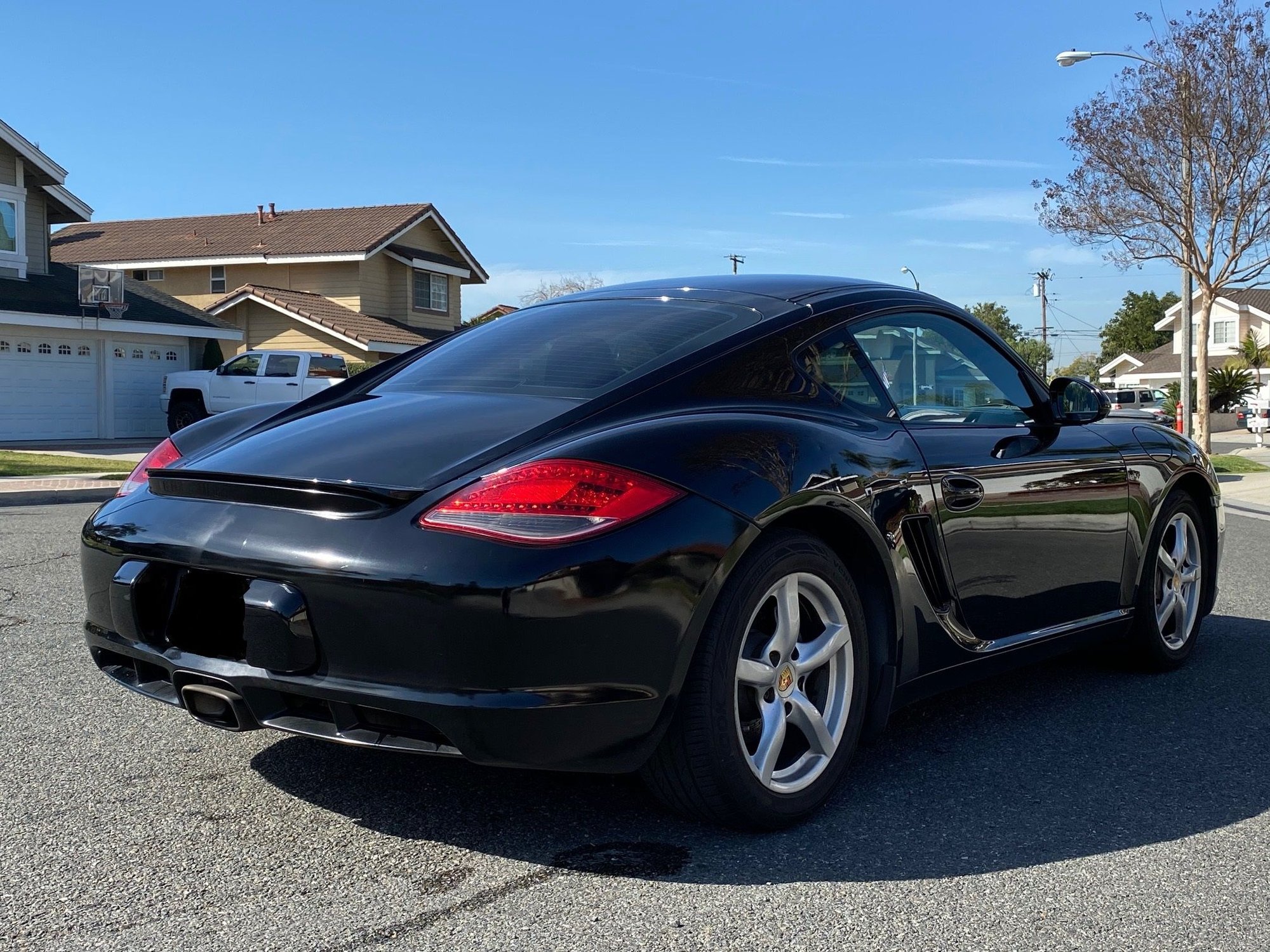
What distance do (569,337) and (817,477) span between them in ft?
3.38

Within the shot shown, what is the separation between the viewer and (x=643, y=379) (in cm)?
332

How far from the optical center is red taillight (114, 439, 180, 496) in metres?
3.54

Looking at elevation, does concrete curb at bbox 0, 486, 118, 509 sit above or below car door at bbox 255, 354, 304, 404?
below

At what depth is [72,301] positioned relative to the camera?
26781mm

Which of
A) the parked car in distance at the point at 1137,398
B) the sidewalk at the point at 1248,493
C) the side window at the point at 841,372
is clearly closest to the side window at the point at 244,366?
the sidewalk at the point at 1248,493

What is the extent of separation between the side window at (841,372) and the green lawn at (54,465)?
522 inches

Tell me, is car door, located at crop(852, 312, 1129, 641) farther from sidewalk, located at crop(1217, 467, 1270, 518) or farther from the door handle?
sidewalk, located at crop(1217, 467, 1270, 518)

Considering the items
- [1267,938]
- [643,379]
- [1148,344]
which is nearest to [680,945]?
[1267,938]

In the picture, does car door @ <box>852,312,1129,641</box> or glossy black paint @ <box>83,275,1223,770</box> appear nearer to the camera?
glossy black paint @ <box>83,275,1223,770</box>

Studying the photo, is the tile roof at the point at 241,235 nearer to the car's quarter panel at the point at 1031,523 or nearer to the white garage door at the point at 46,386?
the white garage door at the point at 46,386

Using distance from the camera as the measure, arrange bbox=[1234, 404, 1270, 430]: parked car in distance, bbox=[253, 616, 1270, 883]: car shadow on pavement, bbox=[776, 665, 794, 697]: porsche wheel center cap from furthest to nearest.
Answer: bbox=[1234, 404, 1270, 430]: parked car in distance < bbox=[776, 665, 794, 697]: porsche wheel center cap < bbox=[253, 616, 1270, 883]: car shadow on pavement

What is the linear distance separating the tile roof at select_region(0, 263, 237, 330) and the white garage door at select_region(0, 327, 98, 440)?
701 mm

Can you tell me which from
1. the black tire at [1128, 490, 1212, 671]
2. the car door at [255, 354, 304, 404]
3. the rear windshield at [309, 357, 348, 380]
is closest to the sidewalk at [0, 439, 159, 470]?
the car door at [255, 354, 304, 404]

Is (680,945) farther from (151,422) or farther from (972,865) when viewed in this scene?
(151,422)
